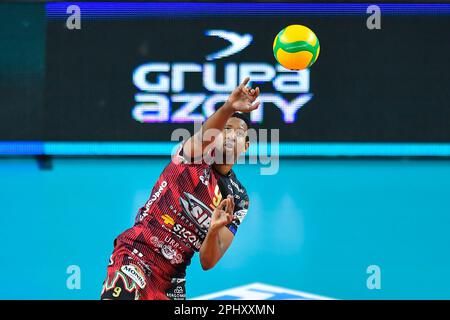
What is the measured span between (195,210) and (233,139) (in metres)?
0.45

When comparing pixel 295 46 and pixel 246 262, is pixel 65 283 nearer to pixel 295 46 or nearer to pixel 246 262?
pixel 246 262

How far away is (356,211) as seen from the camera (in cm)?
749

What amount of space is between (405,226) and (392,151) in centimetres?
59

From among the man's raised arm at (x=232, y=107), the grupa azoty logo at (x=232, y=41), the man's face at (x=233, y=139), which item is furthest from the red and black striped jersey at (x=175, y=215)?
the grupa azoty logo at (x=232, y=41)

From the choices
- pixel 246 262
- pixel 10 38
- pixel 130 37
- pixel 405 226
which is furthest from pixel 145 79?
pixel 405 226

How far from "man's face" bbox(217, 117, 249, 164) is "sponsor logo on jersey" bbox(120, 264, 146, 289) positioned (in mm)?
771

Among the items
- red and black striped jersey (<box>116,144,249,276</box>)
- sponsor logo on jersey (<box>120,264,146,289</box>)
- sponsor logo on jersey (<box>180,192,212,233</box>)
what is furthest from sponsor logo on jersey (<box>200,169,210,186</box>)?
sponsor logo on jersey (<box>120,264,146,289</box>)

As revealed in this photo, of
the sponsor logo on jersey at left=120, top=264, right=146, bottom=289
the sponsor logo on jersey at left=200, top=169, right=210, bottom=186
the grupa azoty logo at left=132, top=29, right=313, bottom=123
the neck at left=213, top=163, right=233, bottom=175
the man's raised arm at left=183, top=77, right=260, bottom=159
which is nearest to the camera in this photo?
the man's raised arm at left=183, top=77, right=260, bottom=159

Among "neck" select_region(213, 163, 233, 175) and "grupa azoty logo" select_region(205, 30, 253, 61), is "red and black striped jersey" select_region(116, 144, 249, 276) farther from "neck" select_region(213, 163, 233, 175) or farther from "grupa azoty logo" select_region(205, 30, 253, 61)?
"grupa azoty logo" select_region(205, 30, 253, 61)

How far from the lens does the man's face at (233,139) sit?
5355mm

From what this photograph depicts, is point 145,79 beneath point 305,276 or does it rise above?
above

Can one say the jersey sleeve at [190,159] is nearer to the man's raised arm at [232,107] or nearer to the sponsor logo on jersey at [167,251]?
the man's raised arm at [232,107]

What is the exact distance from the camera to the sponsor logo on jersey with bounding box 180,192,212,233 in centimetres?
531
